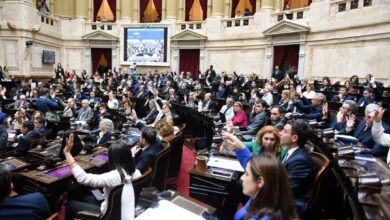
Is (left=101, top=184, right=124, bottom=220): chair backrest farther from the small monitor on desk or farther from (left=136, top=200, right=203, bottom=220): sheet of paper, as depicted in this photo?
the small monitor on desk

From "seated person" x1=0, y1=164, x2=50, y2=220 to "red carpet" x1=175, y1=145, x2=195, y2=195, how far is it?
269 centimetres

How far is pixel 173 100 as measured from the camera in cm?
1027

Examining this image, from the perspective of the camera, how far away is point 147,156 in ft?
11.2

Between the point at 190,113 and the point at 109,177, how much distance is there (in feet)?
20.1

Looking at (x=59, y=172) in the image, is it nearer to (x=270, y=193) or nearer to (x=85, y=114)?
(x=270, y=193)

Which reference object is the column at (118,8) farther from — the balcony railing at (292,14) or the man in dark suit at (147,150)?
the man in dark suit at (147,150)

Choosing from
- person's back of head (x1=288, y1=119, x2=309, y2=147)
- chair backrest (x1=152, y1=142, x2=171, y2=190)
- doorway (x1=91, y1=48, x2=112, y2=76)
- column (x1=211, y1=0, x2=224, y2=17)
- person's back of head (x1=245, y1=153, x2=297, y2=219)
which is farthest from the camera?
doorway (x1=91, y1=48, x2=112, y2=76)

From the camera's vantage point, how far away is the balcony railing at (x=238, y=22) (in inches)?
656

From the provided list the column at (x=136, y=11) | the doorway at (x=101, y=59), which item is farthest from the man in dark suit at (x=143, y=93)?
the column at (x=136, y=11)

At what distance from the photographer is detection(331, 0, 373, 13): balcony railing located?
10.9 meters

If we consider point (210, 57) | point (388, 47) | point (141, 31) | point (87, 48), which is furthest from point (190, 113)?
point (87, 48)

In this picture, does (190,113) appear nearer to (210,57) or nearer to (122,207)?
(122,207)

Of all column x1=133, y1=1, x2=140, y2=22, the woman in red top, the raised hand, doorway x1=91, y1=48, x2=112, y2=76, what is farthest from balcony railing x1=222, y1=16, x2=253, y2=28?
the raised hand

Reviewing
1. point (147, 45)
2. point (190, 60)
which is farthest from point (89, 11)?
point (190, 60)
